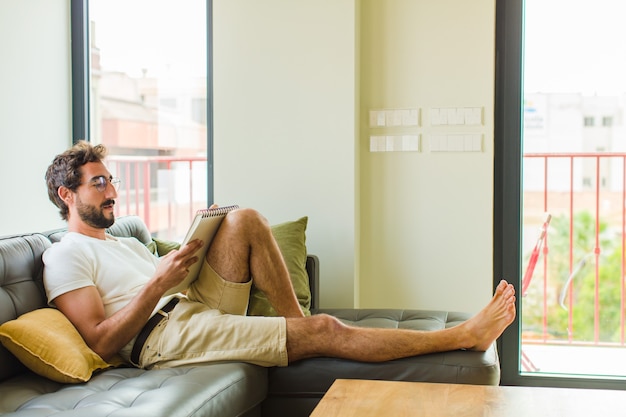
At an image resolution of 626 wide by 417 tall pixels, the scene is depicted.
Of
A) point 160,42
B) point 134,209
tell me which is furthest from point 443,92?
point 134,209

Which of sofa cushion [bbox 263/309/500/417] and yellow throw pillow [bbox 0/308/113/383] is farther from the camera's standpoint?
sofa cushion [bbox 263/309/500/417]

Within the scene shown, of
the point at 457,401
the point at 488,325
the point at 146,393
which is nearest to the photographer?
the point at 457,401

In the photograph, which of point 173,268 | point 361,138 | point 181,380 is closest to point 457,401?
point 181,380

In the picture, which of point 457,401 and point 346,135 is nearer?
point 457,401

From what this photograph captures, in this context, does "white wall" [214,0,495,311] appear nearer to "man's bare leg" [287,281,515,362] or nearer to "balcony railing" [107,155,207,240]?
"balcony railing" [107,155,207,240]

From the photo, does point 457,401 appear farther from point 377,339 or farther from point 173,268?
point 173,268

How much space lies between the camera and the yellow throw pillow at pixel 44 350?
7.70ft

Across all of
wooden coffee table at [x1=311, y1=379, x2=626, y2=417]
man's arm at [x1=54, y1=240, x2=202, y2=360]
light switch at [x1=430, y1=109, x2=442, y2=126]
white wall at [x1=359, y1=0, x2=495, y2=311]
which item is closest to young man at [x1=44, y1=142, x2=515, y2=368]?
man's arm at [x1=54, y1=240, x2=202, y2=360]

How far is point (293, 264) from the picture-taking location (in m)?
3.28

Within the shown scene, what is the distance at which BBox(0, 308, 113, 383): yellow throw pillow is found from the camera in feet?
7.70

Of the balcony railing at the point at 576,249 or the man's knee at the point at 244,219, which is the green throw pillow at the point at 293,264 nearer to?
the man's knee at the point at 244,219

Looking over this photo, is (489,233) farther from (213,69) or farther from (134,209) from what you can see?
(134,209)

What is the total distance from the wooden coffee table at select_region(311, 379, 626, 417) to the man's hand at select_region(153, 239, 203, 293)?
723 millimetres

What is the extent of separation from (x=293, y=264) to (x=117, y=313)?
35.8 inches
